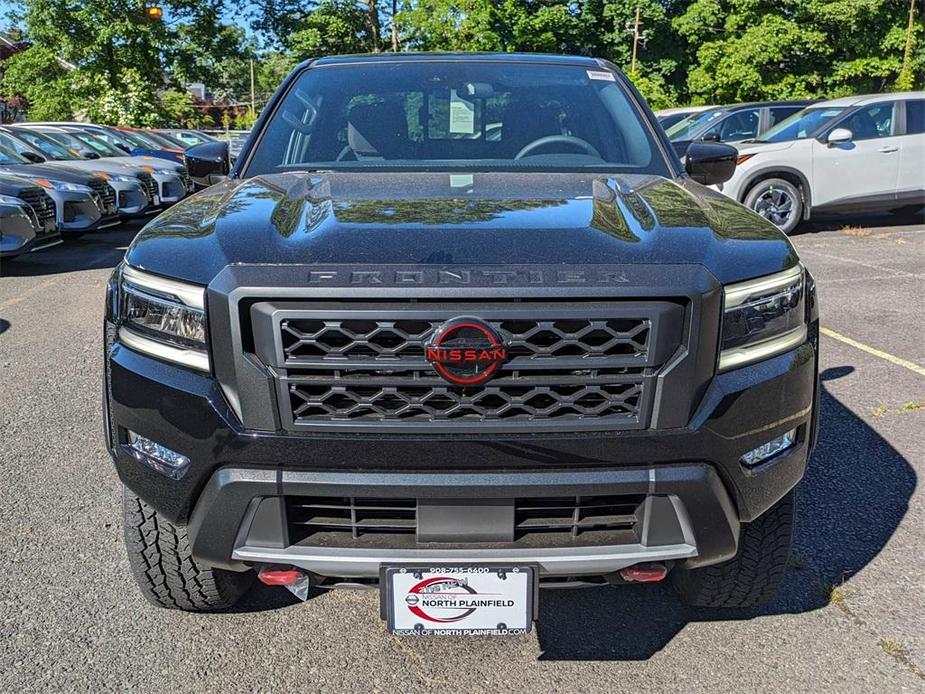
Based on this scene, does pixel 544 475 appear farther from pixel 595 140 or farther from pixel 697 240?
pixel 595 140

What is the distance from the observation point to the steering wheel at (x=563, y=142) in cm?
349

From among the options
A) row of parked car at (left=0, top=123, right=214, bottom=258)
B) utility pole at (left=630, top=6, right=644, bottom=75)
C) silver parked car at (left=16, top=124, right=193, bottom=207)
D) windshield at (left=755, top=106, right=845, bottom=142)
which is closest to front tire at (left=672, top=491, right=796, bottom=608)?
row of parked car at (left=0, top=123, right=214, bottom=258)

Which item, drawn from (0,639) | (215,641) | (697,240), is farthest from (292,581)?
(697,240)

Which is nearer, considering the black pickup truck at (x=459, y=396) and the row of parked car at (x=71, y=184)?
the black pickup truck at (x=459, y=396)

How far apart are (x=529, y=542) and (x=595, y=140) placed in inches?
75.0

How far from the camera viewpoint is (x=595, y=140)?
11.7 feet

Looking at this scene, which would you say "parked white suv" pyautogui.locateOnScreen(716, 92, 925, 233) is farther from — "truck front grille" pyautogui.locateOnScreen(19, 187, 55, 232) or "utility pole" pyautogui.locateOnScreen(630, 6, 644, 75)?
"utility pole" pyautogui.locateOnScreen(630, 6, 644, 75)

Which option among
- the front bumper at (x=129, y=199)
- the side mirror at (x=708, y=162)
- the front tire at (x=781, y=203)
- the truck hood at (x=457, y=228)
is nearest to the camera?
the truck hood at (x=457, y=228)

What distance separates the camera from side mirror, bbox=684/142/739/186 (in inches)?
139

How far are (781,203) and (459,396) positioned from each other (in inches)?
393

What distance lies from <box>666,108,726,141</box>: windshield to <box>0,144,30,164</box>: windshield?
346 inches

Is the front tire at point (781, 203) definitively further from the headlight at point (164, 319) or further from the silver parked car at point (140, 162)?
the headlight at point (164, 319)

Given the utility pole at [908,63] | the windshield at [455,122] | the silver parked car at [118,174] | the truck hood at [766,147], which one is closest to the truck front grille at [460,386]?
the windshield at [455,122]

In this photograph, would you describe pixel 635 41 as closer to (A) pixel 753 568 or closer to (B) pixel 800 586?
(B) pixel 800 586
